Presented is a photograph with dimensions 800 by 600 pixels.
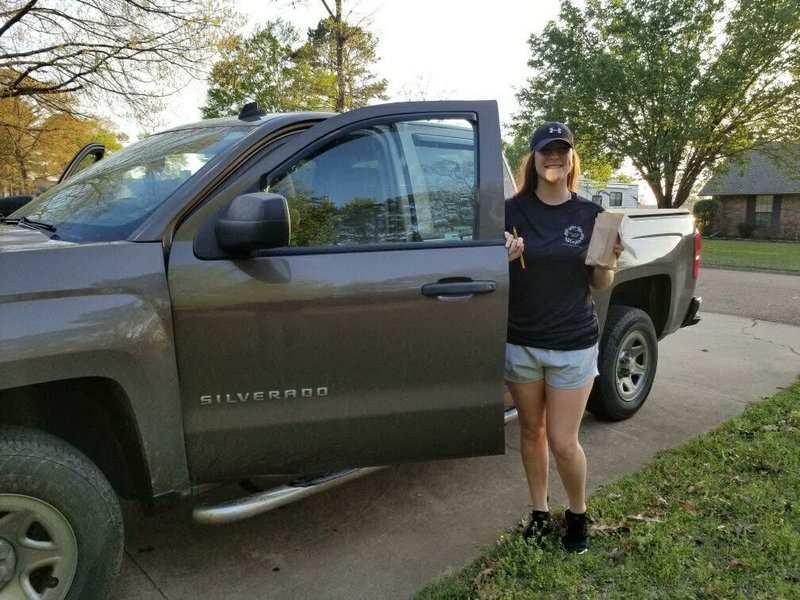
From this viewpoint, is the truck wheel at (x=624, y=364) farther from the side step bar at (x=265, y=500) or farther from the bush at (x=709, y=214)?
the bush at (x=709, y=214)

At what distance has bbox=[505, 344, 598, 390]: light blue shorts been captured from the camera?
2.62 m

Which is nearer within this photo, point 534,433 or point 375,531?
point 534,433

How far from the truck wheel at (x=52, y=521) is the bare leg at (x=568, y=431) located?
Result: 1.75 metres

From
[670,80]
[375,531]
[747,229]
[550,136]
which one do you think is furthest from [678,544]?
[747,229]

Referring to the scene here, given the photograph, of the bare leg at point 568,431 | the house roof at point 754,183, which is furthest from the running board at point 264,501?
the house roof at point 754,183

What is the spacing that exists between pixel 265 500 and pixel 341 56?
712 inches

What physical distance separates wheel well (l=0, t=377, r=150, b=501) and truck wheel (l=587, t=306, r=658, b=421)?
2910 millimetres

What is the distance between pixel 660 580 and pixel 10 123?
19.9 m

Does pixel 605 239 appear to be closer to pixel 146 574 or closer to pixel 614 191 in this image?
pixel 146 574

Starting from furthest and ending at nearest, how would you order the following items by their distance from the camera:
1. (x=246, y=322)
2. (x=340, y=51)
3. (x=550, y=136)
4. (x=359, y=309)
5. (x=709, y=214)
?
(x=709, y=214), (x=340, y=51), (x=550, y=136), (x=359, y=309), (x=246, y=322)

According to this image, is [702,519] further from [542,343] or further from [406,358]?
[406,358]

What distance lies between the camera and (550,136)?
8.36ft

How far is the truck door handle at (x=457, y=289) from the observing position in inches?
98.5

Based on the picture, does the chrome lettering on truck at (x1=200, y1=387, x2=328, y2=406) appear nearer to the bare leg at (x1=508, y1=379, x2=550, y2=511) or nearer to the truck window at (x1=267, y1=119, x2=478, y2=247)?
the truck window at (x1=267, y1=119, x2=478, y2=247)
